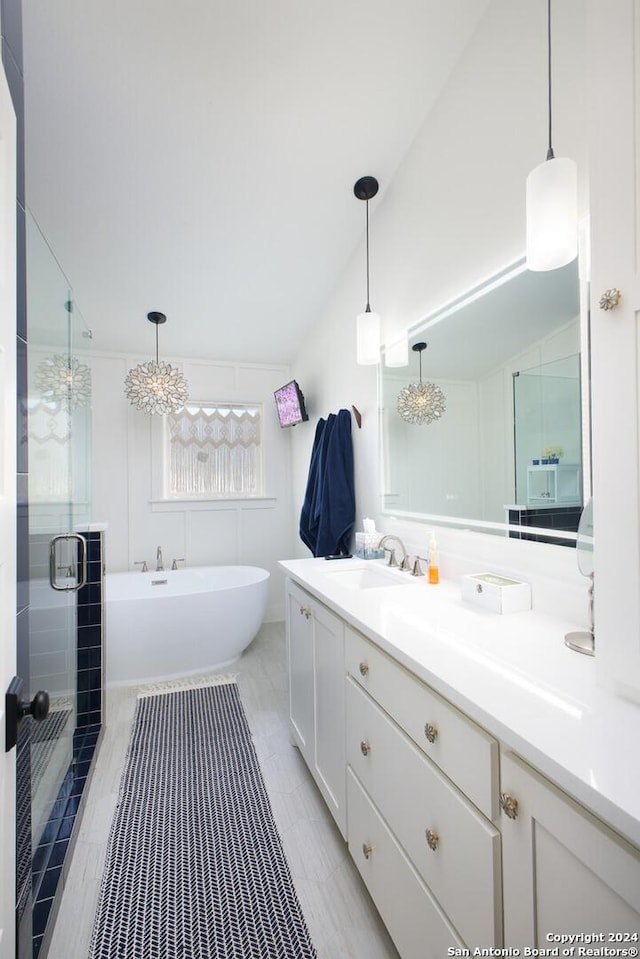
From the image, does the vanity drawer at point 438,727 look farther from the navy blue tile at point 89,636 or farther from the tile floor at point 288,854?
the navy blue tile at point 89,636

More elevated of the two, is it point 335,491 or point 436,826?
point 335,491

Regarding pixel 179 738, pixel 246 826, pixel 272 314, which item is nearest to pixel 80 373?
pixel 272 314

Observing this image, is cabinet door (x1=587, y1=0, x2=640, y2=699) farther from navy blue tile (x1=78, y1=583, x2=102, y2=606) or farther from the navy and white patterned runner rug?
navy blue tile (x1=78, y1=583, x2=102, y2=606)

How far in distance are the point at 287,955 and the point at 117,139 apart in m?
3.01

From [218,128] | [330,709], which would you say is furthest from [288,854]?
[218,128]

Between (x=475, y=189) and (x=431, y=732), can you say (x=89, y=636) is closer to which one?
(x=431, y=732)

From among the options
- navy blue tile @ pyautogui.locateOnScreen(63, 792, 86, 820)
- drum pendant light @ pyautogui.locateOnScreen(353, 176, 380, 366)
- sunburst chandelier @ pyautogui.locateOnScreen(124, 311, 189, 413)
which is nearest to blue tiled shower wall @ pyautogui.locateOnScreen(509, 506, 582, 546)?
drum pendant light @ pyautogui.locateOnScreen(353, 176, 380, 366)

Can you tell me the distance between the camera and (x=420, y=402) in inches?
78.3

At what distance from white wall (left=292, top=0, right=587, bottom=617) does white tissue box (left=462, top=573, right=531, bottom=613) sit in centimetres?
5

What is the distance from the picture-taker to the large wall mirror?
4.00 feet

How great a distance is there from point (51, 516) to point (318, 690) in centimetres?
126

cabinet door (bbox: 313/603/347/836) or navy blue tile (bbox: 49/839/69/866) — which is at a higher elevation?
cabinet door (bbox: 313/603/347/836)

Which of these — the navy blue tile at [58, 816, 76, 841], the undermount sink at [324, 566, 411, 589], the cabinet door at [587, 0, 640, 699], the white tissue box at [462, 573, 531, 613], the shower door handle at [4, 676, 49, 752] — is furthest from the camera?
the undermount sink at [324, 566, 411, 589]

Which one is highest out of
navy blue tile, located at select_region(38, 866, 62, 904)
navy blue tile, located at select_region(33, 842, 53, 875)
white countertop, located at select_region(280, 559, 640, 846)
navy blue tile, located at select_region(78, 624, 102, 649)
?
white countertop, located at select_region(280, 559, 640, 846)
